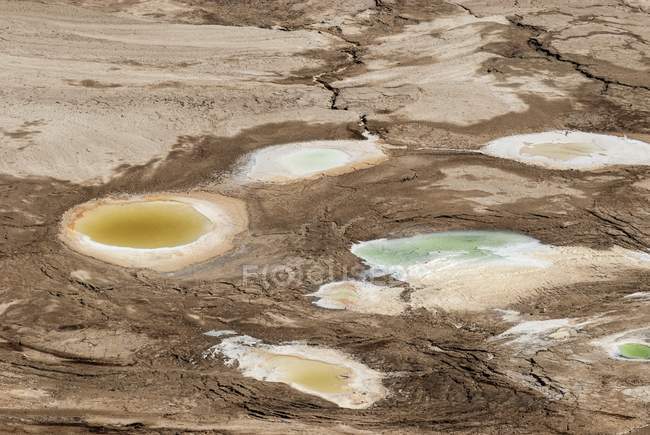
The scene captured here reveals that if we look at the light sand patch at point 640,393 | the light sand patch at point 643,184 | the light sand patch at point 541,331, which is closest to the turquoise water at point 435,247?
the light sand patch at point 541,331

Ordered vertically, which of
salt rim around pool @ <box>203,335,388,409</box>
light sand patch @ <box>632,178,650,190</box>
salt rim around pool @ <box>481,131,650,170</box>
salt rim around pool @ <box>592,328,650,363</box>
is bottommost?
salt rim around pool @ <box>203,335,388,409</box>

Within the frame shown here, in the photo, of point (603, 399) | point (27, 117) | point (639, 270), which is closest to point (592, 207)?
point (639, 270)

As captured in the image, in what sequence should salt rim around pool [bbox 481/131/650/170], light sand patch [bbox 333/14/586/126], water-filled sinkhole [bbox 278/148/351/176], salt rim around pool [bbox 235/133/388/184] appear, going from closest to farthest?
salt rim around pool [bbox 235/133/388/184] → water-filled sinkhole [bbox 278/148/351/176] → salt rim around pool [bbox 481/131/650/170] → light sand patch [bbox 333/14/586/126]

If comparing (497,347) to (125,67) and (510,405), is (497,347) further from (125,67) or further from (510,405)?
(125,67)

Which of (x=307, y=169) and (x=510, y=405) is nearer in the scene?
(x=510, y=405)

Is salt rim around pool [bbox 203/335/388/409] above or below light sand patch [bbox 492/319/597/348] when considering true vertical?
below

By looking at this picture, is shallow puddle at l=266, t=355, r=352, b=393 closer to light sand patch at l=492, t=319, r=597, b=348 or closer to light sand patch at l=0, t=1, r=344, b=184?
light sand patch at l=492, t=319, r=597, b=348

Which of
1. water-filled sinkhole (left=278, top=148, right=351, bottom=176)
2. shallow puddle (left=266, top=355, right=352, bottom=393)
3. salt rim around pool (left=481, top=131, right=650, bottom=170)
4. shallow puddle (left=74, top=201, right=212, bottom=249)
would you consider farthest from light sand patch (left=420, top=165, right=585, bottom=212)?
shallow puddle (left=266, top=355, right=352, bottom=393)
